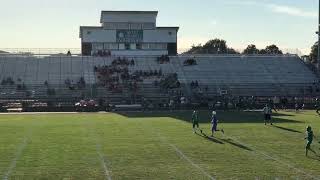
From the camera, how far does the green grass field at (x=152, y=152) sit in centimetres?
1916

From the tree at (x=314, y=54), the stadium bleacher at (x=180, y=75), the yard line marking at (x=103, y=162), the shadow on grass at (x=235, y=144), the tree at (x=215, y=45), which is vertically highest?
the tree at (x=215, y=45)

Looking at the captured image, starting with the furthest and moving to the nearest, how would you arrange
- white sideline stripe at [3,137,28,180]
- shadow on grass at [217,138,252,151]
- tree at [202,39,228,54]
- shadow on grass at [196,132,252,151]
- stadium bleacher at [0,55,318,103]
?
tree at [202,39,228,54] < stadium bleacher at [0,55,318,103] < shadow on grass at [196,132,252,151] < shadow on grass at [217,138,252,151] < white sideline stripe at [3,137,28,180]

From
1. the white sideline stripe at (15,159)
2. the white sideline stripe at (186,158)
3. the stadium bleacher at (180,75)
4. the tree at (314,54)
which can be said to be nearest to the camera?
the white sideline stripe at (15,159)

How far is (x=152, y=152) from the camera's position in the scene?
78.9 ft

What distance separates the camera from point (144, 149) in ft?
82.1

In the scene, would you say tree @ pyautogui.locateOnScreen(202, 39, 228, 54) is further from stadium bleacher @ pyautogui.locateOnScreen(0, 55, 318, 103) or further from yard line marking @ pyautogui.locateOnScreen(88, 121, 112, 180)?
yard line marking @ pyautogui.locateOnScreen(88, 121, 112, 180)

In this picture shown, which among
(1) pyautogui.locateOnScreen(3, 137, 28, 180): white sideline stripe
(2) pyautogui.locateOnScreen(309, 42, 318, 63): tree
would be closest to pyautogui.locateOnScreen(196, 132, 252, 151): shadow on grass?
(1) pyautogui.locateOnScreen(3, 137, 28, 180): white sideline stripe

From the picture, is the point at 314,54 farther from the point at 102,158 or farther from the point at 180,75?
the point at 102,158

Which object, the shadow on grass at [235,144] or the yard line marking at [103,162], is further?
the shadow on grass at [235,144]

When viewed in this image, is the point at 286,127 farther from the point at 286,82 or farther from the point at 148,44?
the point at 148,44

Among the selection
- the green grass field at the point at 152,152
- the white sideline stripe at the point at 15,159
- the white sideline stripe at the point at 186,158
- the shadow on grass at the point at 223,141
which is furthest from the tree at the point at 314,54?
the white sideline stripe at the point at 15,159

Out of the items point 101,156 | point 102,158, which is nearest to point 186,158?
point 102,158

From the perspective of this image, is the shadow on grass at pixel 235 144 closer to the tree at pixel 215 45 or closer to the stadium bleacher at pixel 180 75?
the stadium bleacher at pixel 180 75

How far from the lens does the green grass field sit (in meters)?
19.2
